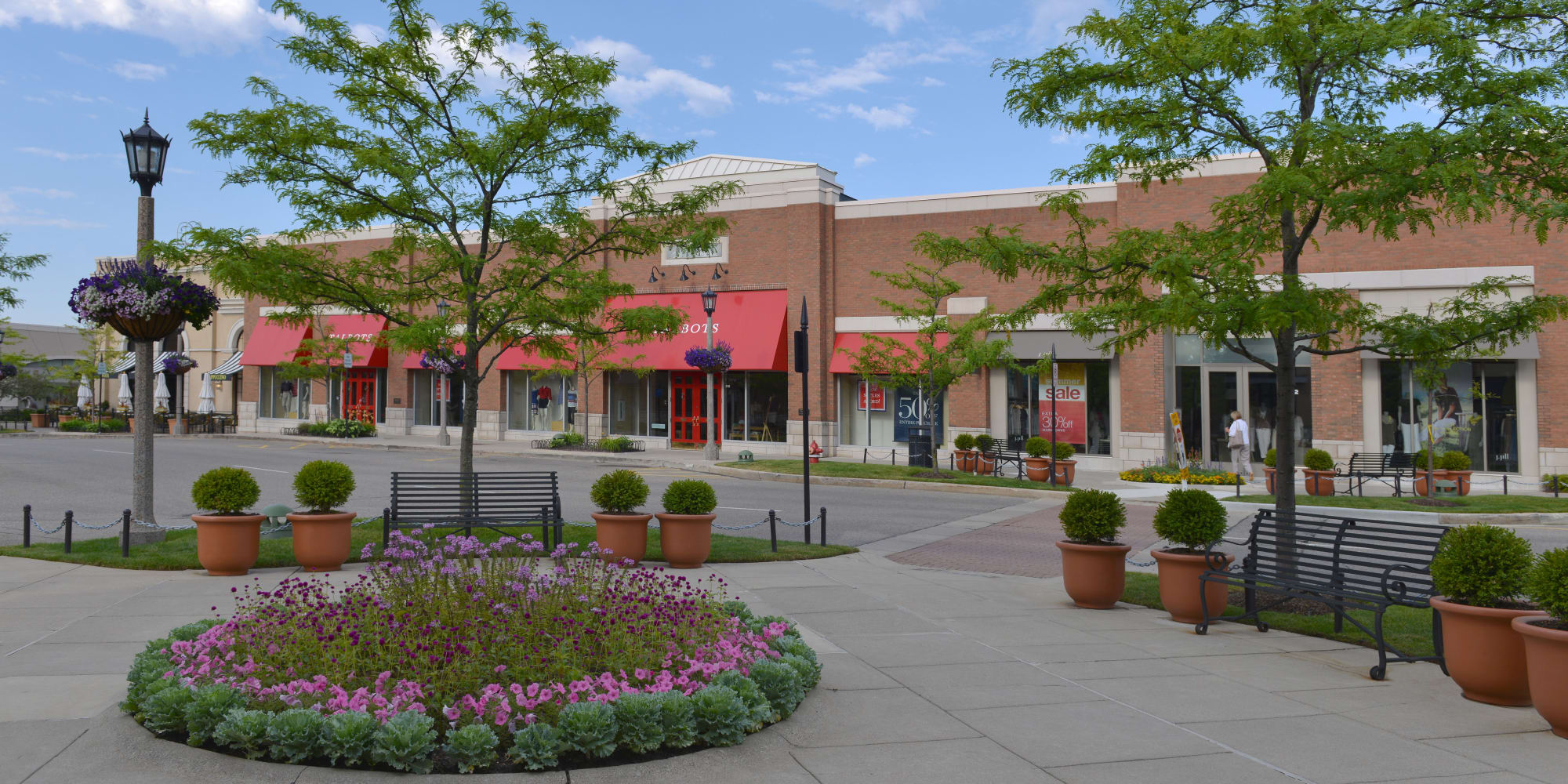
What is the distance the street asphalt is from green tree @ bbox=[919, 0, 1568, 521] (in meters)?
6.92

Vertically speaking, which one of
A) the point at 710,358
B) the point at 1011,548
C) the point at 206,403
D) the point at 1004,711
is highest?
the point at 710,358

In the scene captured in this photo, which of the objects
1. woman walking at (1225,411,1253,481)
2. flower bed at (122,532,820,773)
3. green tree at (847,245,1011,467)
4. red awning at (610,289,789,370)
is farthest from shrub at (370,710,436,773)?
red awning at (610,289,789,370)

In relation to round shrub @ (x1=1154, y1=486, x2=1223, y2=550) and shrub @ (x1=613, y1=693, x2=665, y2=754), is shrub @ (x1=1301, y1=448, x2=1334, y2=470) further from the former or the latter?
shrub @ (x1=613, y1=693, x2=665, y2=754)

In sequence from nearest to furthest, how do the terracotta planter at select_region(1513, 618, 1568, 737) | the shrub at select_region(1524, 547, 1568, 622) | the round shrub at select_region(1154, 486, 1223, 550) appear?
the terracotta planter at select_region(1513, 618, 1568, 737) < the shrub at select_region(1524, 547, 1568, 622) < the round shrub at select_region(1154, 486, 1223, 550)

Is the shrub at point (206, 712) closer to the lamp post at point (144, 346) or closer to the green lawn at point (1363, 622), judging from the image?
the green lawn at point (1363, 622)

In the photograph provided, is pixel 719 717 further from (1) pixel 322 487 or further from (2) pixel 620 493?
(1) pixel 322 487

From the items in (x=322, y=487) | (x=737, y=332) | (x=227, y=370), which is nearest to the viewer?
(x=322, y=487)

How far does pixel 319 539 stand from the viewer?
1102cm

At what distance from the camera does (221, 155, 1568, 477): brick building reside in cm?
2495

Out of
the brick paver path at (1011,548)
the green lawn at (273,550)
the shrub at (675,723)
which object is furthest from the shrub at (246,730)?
the brick paver path at (1011,548)

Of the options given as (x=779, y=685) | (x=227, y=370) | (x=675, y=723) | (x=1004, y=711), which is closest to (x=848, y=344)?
(x=1004, y=711)

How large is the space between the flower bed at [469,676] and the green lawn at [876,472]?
1686cm

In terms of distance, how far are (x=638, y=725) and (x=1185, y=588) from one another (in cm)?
590

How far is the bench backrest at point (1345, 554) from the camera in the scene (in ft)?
25.3
